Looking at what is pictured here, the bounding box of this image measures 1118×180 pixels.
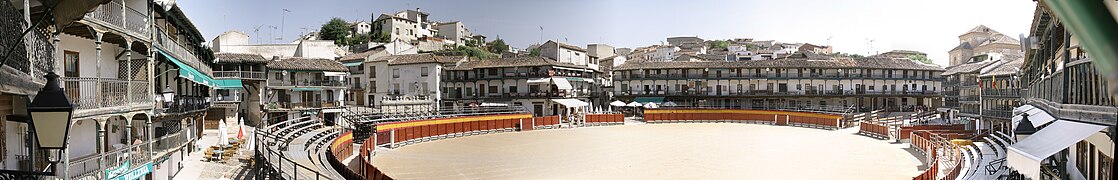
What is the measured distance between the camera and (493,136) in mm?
37781

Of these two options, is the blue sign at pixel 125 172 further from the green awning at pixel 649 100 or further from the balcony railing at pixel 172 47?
the green awning at pixel 649 100

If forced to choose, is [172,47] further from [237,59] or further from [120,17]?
[237,59]

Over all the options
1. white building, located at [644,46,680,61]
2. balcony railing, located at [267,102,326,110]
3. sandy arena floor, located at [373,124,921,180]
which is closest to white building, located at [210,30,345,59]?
balcony railing, located at [267,102,326,110]

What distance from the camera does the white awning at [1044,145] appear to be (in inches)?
369

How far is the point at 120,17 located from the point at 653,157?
17.6 m

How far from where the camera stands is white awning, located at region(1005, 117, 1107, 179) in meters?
9.38

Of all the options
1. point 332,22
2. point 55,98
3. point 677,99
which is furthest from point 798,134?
point 332,22

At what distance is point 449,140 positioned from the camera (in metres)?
35.0

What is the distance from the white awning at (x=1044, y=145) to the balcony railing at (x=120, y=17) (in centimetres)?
1372

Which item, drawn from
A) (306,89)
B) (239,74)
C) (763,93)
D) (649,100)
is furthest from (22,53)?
(763,93)

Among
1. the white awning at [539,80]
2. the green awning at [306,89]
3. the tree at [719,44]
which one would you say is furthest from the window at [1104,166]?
the tree at [719,44]

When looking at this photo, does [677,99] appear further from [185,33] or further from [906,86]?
[185,33]

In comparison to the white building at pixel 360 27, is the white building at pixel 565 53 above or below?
below

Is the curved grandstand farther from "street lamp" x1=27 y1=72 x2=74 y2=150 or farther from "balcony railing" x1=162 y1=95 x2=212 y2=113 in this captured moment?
"street lamp" x1=27 y1=72 x2=74 y2=150
